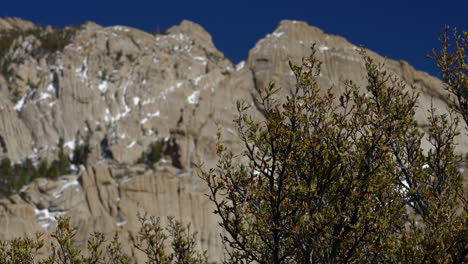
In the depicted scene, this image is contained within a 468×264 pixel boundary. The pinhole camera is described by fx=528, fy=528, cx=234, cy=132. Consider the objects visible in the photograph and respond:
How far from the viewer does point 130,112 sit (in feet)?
422

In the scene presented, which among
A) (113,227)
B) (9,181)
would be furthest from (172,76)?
(113,227)

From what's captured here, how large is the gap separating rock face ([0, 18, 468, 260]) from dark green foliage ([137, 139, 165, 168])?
1684 millimetres

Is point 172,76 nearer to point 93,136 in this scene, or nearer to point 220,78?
point 220,78

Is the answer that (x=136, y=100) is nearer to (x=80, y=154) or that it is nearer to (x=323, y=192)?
(x=80, y=154)

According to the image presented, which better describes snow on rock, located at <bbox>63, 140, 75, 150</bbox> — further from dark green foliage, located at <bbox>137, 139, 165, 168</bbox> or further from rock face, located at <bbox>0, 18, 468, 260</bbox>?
dark green foliage, located at <bbox>137, 139, 165, 168</bbox>

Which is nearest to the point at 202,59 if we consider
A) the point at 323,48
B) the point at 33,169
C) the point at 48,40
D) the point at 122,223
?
the point at 323,48

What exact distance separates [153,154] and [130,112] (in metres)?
22.4

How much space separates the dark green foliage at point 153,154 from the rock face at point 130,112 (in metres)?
1.68

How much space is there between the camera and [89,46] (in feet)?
543

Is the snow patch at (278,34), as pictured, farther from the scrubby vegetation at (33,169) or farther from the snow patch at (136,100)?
the scrubby vegetation at (33,169)

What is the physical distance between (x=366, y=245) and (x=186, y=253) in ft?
30.9

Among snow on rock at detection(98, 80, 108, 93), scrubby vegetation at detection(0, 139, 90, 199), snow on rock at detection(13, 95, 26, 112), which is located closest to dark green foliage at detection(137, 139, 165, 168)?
scrubby vegetation at detection(0, 139, 90, 199)

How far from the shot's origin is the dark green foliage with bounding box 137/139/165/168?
10919 cm

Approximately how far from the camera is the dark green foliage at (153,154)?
358 ft
